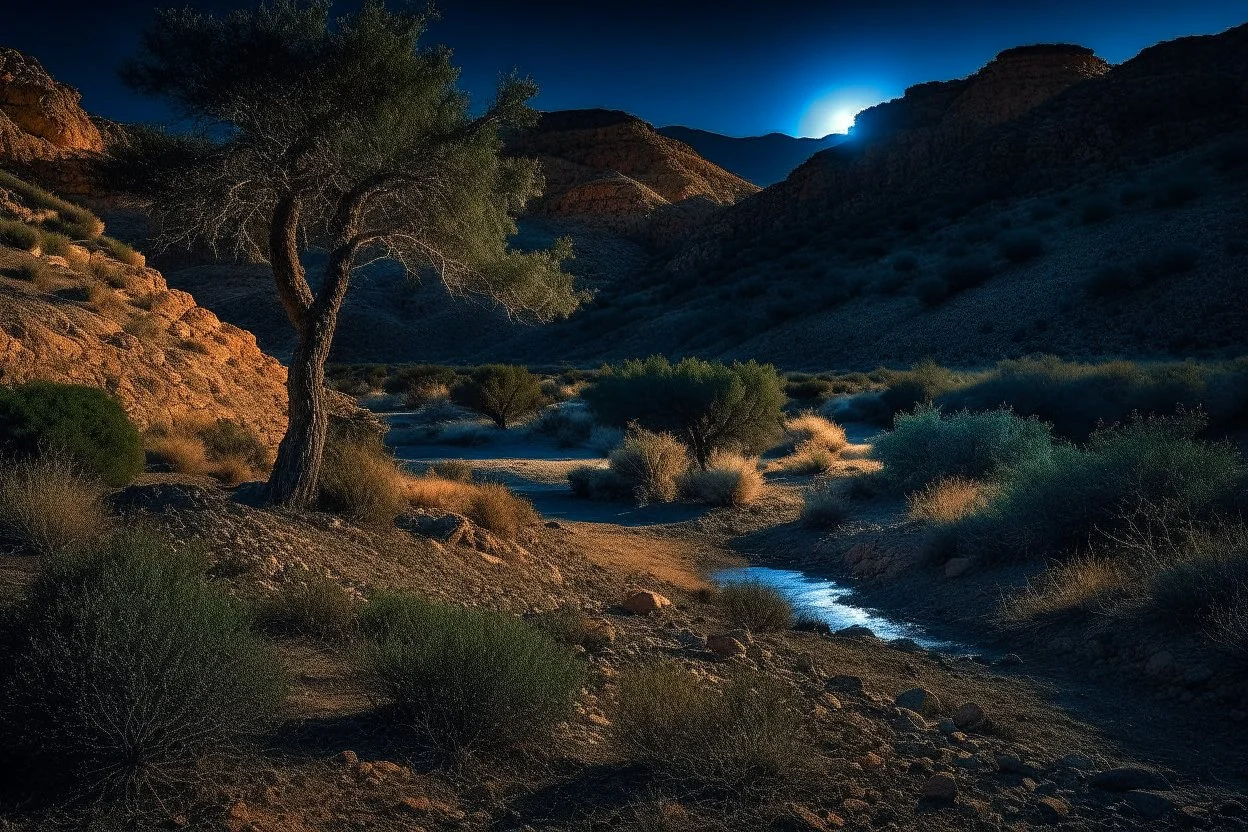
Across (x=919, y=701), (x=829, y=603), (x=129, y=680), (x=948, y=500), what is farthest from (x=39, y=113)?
(x=919, y=701)

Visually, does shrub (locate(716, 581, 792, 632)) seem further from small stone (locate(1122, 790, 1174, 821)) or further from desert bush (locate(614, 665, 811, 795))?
small stone (locate(1122, 790, 1174, 821))

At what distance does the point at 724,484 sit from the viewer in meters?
18.3

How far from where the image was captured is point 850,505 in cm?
1681

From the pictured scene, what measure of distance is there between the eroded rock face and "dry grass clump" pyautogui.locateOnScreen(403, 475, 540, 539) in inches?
1229

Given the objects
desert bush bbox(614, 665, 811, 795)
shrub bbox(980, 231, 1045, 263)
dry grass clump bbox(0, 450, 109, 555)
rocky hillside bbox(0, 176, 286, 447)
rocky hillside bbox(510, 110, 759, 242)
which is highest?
rocky hillside bbox(510, 110, 759, 242)

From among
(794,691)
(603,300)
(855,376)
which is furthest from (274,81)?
(603,300)

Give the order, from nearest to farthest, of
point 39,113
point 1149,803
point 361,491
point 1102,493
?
point 1149,803 < point 361,491 < point 1102,493 < point 39,113

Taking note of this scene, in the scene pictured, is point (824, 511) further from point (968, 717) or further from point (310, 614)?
point (310, 614)

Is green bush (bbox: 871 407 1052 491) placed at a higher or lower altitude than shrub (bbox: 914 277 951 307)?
lower

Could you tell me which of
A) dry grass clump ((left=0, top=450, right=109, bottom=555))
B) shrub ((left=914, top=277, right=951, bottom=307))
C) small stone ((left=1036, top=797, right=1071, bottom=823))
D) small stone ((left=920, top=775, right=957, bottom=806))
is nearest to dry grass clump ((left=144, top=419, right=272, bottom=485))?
dry grass clump ((left=0, top=450, right=109, bottom=555))

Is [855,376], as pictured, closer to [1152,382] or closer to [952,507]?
[1152,382]

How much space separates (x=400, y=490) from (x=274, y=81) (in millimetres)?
4796

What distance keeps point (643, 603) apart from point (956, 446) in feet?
29.4

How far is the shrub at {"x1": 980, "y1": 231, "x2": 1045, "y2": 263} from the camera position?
45.1 metres
